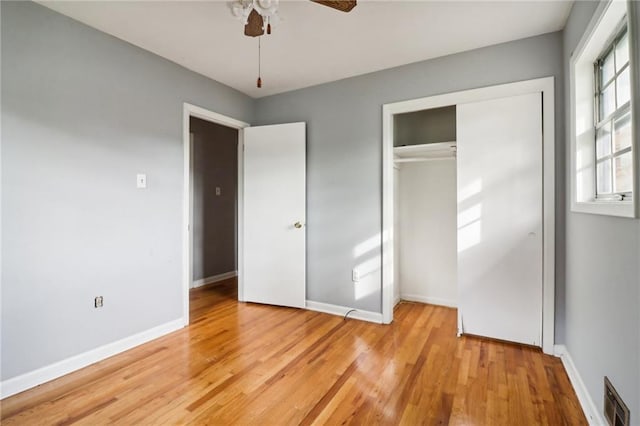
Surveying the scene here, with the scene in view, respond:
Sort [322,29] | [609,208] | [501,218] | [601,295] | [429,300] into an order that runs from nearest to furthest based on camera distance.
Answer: [609,208] < [601,295] < [322,29] < [501,218] < [429,300]

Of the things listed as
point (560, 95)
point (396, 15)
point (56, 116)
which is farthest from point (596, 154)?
point (56, 116)

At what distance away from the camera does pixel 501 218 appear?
8.25 ft

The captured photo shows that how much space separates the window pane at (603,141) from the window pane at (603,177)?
0.06m

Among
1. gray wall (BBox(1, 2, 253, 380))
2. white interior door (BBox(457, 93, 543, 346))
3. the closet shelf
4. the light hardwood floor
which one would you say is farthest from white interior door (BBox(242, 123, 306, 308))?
white interior door (BBox(457, 93, 543, 346))

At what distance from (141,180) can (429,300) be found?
3.19 meters

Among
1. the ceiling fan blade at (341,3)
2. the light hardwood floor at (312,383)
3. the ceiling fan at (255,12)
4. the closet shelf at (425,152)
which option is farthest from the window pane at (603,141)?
the ceiling fan at (255,12)

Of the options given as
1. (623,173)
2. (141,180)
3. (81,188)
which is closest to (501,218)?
(623,173)

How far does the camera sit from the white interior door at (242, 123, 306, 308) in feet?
11.3

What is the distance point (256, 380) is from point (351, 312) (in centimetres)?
139

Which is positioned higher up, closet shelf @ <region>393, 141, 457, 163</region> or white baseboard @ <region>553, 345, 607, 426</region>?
closet shelf @ <region>393, 141, 457, 163</region>

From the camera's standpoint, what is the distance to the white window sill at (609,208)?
1.23 m

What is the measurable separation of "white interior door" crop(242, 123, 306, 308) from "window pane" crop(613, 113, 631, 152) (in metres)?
2.49

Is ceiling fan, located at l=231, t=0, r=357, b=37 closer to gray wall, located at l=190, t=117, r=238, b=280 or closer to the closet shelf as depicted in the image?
the closet shelf

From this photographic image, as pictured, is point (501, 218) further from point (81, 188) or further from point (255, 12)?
point (81, 188)
